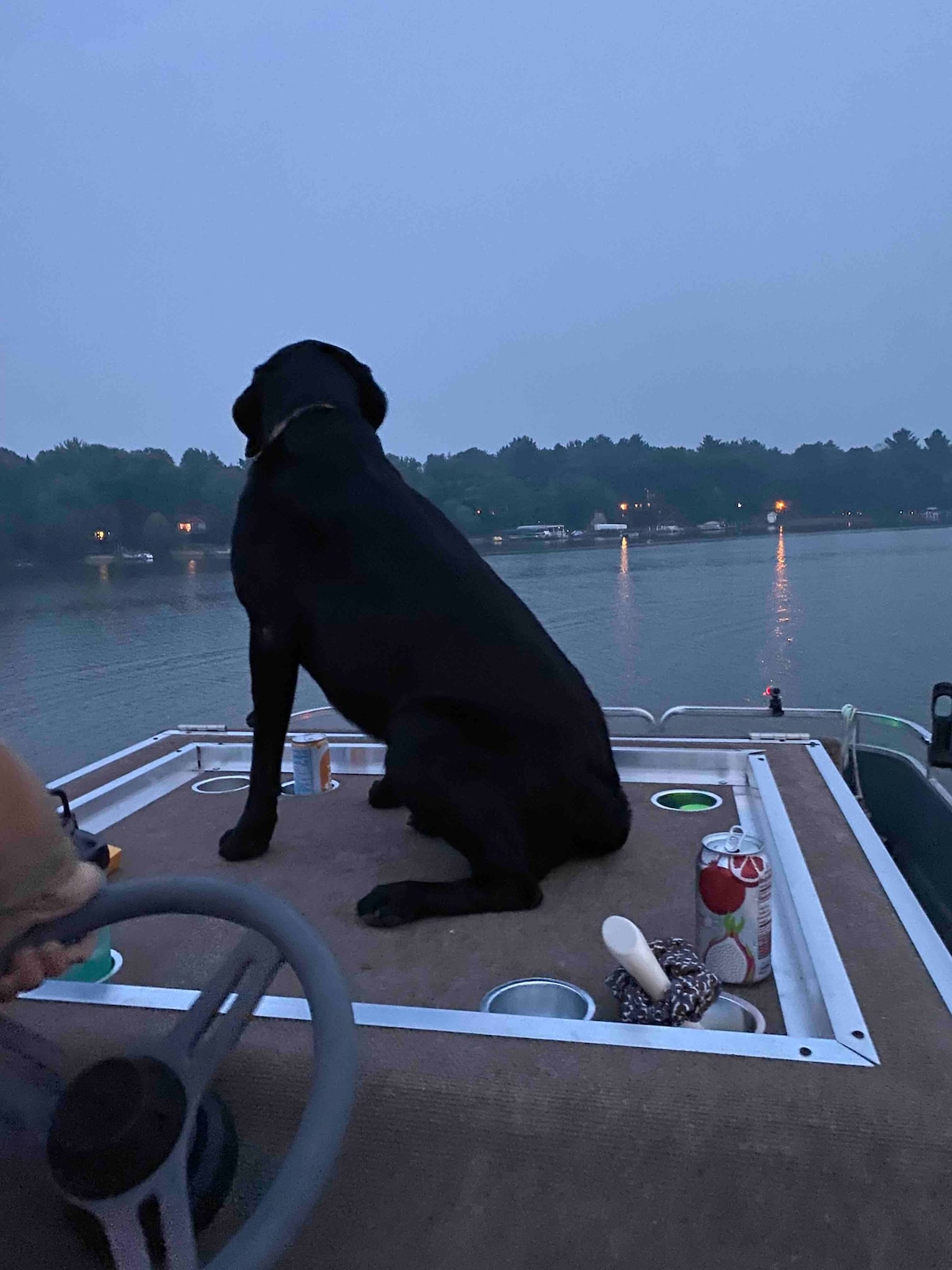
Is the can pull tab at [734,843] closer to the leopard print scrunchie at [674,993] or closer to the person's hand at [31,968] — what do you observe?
the leopard print scrunchie at [674,993]

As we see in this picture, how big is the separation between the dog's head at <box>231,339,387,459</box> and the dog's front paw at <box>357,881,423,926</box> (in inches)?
49.1

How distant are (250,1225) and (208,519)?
3012cm

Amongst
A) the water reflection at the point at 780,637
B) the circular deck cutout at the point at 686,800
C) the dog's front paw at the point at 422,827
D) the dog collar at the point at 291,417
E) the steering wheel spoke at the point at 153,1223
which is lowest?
the water reflection at the point at 780,637

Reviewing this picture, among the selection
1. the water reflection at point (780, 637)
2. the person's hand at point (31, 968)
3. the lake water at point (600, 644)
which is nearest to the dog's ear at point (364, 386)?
the lake water at point (600, 644)

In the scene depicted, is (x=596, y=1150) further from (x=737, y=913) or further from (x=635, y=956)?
(x=737, y=913)

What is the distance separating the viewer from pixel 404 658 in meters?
2.12

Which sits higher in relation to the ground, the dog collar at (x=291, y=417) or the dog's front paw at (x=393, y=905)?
the dog collar at (x=291, y=417)

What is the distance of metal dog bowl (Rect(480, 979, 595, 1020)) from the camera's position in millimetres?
1584

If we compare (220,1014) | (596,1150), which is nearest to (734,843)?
(596,1150)

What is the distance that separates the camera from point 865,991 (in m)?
1.47

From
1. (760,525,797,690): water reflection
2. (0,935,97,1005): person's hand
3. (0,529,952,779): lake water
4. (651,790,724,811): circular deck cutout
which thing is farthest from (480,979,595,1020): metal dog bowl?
(760,525,797,690): water reflection

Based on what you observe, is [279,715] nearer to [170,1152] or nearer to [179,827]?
[179,827]

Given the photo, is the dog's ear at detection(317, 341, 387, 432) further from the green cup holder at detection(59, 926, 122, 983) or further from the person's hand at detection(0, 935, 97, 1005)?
the person's hand at detection(0, 935, 97, 1005)

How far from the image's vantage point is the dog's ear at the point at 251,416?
2512 mm
